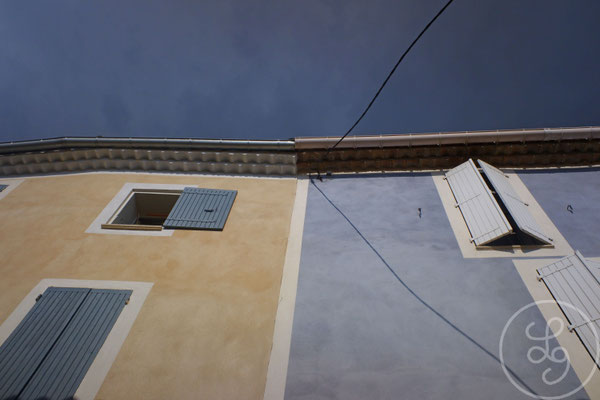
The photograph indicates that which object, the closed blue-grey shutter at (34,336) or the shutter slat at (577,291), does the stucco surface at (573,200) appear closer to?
the shutter slat at (577,291)

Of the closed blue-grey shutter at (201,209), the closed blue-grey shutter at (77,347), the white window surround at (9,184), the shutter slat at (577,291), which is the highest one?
the white window surround at (9,184)

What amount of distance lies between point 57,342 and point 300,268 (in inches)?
174

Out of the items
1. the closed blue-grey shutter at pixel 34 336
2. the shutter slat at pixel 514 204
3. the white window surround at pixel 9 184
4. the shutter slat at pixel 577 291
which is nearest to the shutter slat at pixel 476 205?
the shutter slat at pixel 514 204

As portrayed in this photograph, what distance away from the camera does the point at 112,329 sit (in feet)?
20.5

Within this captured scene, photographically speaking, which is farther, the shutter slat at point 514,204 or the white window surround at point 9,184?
the white window surround at point 9,184

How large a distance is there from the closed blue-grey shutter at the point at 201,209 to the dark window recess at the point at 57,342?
210cm

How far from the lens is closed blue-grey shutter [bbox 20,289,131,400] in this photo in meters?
5.40

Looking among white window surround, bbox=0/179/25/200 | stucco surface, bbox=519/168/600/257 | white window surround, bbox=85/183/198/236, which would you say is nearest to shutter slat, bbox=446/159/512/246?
stucco surface, bbox=519/168/600/257

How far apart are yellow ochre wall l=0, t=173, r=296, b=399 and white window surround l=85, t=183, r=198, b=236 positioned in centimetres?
16

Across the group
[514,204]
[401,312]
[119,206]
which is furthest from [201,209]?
[514,204]

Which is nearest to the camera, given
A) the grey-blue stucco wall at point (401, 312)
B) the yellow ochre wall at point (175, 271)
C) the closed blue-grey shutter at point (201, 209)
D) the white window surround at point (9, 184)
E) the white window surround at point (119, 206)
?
the grey-blue stucco wall at point (401, 312)

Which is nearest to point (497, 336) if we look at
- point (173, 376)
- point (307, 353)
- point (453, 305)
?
point (453, 305)

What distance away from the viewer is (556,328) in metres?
5.73

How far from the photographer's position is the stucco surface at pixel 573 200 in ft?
24.0
